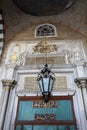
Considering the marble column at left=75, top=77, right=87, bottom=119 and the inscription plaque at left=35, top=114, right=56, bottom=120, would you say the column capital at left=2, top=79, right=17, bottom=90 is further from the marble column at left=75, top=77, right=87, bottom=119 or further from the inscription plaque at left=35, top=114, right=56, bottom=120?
the marble column at left=75, top=77, right=87, bottom=119

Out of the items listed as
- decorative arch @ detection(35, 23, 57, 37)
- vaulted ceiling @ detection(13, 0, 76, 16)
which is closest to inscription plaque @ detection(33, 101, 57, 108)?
decorative arch @ detection(35, 23, 57, 37)

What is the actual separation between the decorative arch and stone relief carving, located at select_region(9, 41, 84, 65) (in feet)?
2.49

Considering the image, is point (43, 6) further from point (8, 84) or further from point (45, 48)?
point (8, 84)

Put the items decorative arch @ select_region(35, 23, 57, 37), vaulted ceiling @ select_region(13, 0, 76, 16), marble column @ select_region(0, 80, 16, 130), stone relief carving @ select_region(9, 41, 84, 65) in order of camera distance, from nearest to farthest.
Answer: marble column @ select_region(0, 80, 16, 130) → stone relief carving @ select_region(9, 41, 84, 65) → decorative arch @ select_region(35, 23, 57, 37) → vaulted ceiling @ select_region(13, 0, 76, 16)

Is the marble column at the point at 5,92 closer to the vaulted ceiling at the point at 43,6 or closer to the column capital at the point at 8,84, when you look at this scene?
the column capital at the point at 8,84

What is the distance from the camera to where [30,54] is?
20.0 ft

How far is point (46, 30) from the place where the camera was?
298 inches

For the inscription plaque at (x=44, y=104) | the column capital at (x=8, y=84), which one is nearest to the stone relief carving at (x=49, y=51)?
the column capital at (x=8, y=84)

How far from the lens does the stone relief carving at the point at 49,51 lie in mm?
5770

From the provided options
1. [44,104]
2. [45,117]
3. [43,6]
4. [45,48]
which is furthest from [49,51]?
[43,6]

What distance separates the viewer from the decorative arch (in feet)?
23.6

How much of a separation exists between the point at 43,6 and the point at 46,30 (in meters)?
1.43

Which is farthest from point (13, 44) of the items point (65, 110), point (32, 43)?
point (65, 110)

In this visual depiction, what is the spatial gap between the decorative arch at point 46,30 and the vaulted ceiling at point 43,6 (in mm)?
765
